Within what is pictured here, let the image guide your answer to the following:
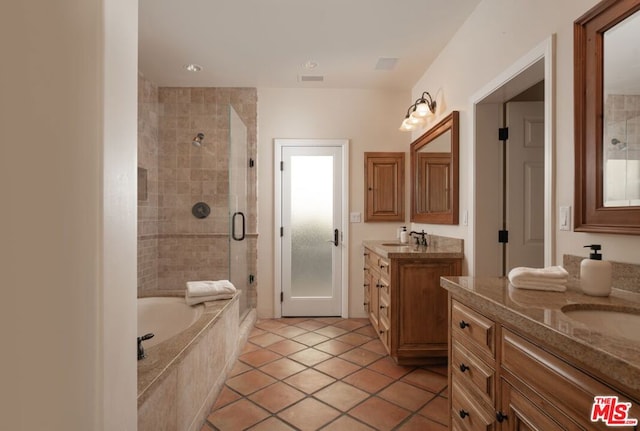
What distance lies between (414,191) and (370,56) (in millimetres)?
1497

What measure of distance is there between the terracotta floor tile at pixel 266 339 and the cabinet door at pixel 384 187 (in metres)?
1.66

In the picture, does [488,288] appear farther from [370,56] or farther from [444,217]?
[370,56]

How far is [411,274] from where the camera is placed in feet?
8.80

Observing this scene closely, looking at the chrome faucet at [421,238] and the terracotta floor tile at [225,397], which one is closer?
the terracotta floor tile at [225,397]

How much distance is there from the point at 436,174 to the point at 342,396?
6.85ft

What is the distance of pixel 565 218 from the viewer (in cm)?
156

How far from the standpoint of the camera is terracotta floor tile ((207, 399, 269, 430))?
76.9 inches

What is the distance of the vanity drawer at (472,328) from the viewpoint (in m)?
1.22

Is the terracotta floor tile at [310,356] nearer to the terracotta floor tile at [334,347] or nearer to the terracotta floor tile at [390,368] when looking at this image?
the terracotta floor tile at [334,347]

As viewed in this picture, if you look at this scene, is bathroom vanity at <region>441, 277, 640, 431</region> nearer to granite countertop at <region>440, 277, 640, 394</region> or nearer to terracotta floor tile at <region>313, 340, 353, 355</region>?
granite countertop at <region>440, 277, 640, 394</region>

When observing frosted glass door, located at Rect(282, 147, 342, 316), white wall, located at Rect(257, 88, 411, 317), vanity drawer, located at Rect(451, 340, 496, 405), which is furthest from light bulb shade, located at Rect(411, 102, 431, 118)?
vanity drawer, located at Rect(451, 340, 496, 405)

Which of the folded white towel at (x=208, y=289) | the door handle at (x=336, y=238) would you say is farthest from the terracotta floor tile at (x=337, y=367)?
the door handle at (x=336, y=238)

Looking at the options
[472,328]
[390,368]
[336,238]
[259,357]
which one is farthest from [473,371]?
[336,238]

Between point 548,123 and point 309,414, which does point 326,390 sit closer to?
point 309,414
